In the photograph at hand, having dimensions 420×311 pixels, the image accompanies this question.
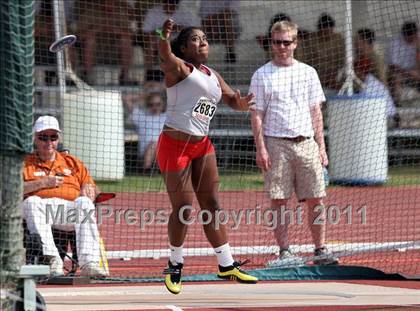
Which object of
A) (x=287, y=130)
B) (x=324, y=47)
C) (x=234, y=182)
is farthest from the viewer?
(x=234, y=182)

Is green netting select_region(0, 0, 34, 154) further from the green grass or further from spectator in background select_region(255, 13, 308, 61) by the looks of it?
the green grass

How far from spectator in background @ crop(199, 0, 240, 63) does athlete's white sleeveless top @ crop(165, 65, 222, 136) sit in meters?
3.55

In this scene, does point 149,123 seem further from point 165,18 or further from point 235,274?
point 235,274

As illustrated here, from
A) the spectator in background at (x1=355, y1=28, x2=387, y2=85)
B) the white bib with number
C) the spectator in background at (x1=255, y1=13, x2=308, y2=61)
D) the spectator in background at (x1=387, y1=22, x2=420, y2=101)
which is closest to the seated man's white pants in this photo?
the white bib with number

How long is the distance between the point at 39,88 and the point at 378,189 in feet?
16.0

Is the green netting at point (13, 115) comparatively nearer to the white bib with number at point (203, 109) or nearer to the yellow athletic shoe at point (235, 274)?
the white bib with number at point (203, 109)

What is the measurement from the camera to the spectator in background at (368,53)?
13.1m

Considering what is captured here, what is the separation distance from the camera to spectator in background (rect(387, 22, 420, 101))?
43.2 ft

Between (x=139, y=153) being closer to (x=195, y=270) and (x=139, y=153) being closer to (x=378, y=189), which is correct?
(x=378, y=189)

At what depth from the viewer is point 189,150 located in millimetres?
8750

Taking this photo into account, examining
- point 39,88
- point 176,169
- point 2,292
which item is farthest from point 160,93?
point 2,292

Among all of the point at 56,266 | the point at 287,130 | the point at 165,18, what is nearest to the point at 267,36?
the point at 165,18

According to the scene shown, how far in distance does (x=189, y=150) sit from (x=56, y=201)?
166cm

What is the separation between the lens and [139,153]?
1645 centimetres
